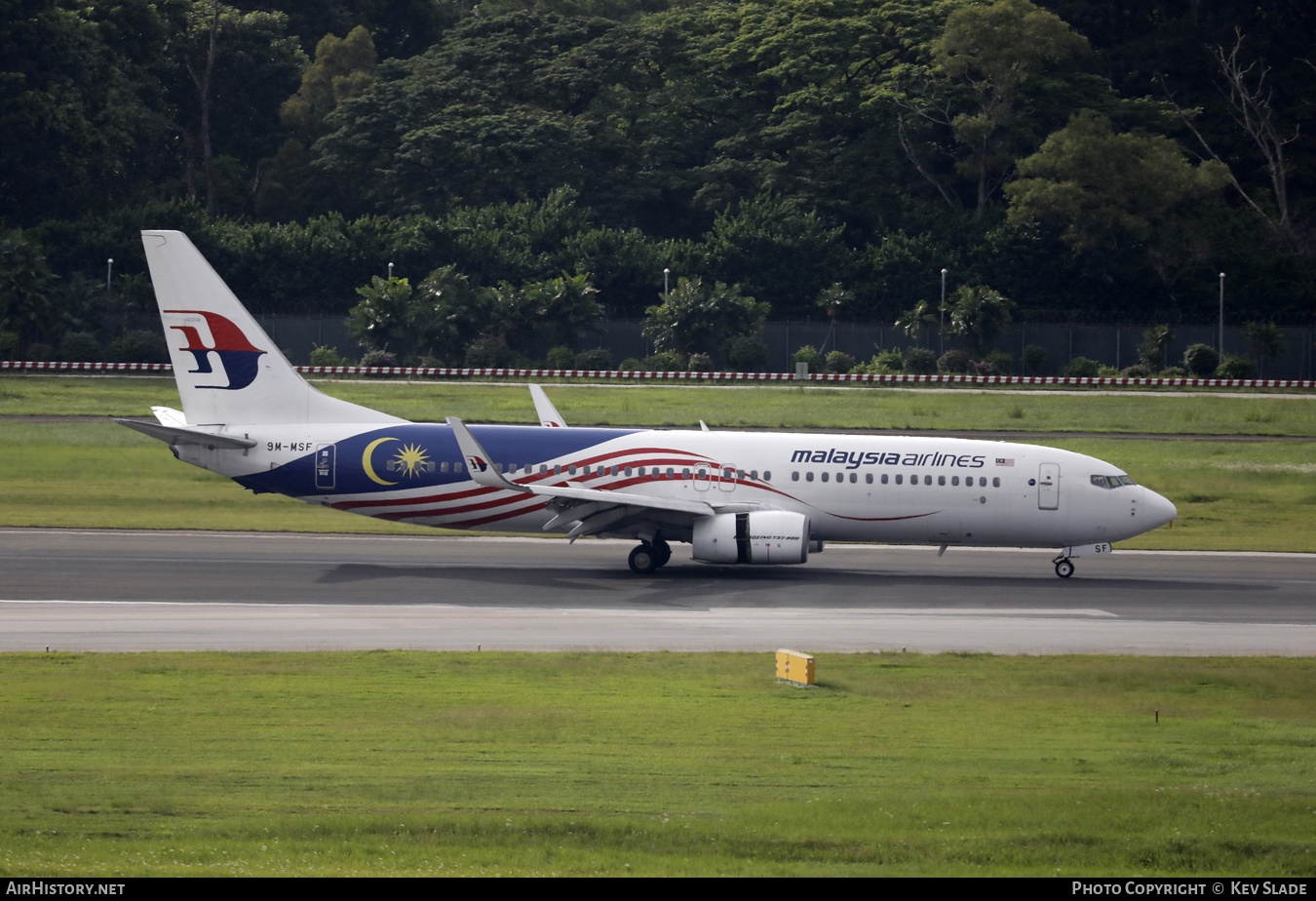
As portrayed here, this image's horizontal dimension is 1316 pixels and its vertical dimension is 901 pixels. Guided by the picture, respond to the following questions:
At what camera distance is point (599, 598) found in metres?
34.2

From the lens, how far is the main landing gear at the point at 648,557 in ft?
124

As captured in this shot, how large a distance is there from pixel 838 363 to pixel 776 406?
26.4 metres

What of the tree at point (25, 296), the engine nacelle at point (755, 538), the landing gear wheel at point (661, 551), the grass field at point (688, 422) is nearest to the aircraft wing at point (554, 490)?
the engine nacelle at point (755, 538)

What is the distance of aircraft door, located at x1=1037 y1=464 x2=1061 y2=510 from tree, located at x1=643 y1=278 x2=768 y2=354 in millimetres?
67202

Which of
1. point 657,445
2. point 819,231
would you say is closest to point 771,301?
point 819,231

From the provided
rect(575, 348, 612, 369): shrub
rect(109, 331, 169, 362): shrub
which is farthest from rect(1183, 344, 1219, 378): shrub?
rect(109, 331, 169, 362): shrub

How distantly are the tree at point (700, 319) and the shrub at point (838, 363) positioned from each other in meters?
7.43

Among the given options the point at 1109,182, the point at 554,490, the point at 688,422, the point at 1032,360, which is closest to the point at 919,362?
the point at 1032,360

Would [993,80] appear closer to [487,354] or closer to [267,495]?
[487,354]

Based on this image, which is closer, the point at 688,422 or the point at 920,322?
the point at 688,422

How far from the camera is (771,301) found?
115m

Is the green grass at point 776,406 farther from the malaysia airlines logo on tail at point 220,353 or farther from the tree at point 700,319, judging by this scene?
the malaysia airlines logo on tail at point 220,353

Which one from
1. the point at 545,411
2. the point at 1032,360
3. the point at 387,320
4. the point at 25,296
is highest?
the point at 25,296

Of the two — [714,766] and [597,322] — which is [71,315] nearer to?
[597,322]
